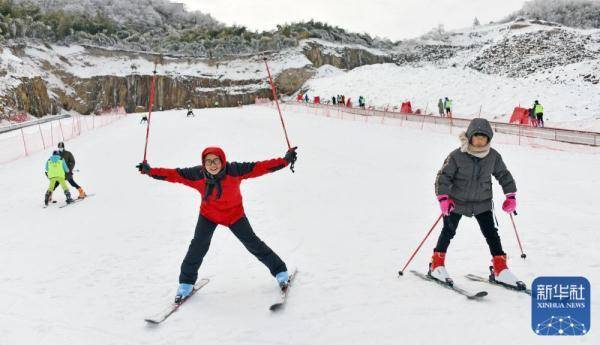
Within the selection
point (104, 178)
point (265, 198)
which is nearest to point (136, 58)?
point (104, 178)

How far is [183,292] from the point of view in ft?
16.6

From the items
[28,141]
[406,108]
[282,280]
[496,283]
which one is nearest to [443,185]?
[496,283]

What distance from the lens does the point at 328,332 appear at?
14.1ft

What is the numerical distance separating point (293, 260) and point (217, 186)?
233 cm

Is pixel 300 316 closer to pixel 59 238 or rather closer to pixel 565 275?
pixel 565 275

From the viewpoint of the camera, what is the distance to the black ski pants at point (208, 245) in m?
4.89

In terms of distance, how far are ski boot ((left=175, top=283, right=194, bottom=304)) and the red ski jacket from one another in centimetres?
90

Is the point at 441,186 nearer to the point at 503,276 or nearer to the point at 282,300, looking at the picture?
the point at 503,276

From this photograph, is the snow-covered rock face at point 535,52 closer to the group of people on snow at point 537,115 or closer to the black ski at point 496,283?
the group of people on snow at point 537,115

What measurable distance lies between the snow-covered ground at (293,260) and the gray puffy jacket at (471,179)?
3.34 feet

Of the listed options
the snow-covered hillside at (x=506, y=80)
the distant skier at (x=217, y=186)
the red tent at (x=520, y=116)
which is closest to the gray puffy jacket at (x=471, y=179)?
the distant skier at (x=217, y=186)

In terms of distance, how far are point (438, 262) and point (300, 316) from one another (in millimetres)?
1794

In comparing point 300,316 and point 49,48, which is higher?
point 49,48

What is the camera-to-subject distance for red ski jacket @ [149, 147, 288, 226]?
472 centimetres
